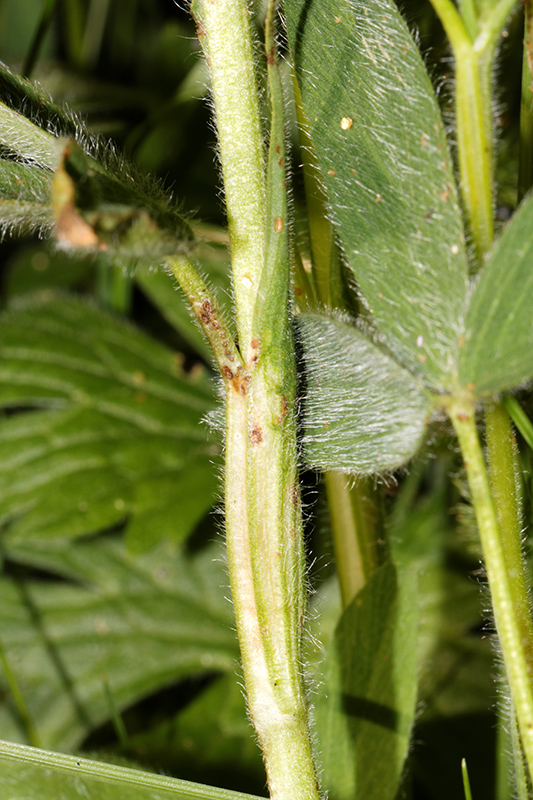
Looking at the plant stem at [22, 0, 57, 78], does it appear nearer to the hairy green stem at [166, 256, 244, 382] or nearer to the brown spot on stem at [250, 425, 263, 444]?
the hairy green stem at [166, 256, 244, 382]

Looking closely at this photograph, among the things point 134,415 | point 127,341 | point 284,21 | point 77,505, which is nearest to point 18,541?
point 77,505

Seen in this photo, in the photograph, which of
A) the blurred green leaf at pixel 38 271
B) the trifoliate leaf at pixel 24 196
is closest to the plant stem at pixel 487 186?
the trifoliate leaf at pixel 24 196

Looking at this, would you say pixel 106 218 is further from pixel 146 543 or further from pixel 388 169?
pixel 146 543

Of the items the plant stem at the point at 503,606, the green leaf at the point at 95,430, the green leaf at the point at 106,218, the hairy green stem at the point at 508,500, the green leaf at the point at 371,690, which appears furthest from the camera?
the green leaf at the point at 95,430

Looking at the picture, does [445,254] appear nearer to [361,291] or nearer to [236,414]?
[361,291]

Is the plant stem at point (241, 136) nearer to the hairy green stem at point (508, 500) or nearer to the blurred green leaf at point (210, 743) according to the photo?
the hairy green stem at point (508, 500)

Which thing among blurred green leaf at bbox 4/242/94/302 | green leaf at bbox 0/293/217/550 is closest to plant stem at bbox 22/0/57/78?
green leaf at bbox 0/293/217/550

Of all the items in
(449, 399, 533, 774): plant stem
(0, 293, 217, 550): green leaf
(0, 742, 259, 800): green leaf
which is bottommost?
(0, 293, 217, 550): green leaf
